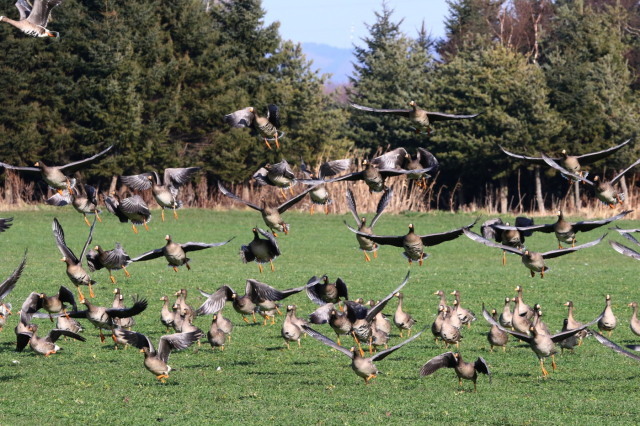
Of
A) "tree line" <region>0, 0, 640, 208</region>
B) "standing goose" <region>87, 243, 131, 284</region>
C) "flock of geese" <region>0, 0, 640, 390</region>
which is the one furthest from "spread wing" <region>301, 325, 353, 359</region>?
"tree line" <region>0, 0, 640, 208</region>

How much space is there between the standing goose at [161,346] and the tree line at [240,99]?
40.8m

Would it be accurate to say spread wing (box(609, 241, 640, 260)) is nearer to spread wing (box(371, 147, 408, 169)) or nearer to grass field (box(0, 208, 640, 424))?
grass field (box(0, 208, 640, 424))

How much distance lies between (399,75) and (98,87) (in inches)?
908

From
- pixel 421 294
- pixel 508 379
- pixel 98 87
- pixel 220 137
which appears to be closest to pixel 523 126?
pixel 220 137

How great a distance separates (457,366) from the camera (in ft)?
53.6

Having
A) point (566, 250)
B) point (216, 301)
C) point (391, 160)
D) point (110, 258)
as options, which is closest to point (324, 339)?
point (216, 301)

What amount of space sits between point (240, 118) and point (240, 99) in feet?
162

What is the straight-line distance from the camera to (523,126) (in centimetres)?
5966

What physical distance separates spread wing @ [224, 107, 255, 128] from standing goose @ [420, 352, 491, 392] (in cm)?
A: 477

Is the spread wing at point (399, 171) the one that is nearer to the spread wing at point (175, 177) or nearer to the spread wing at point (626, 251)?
the spread wing at point (175, 177)

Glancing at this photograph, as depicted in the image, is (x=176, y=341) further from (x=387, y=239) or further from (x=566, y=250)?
(x=566, y=250)

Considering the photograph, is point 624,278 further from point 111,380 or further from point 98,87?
point 98,87

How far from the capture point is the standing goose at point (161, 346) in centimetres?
1627

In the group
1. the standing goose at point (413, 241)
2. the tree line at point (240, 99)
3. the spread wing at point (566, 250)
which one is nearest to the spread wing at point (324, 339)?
the standing goose at point (413, 241)
